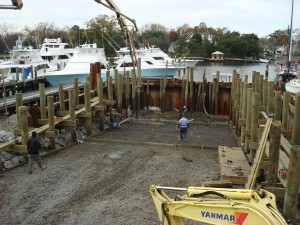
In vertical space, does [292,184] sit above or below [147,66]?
below

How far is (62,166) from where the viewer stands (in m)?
13.1

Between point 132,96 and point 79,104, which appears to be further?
point 132,96

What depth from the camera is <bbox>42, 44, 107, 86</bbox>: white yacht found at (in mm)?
33000

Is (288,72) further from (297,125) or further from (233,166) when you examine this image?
(297,125)

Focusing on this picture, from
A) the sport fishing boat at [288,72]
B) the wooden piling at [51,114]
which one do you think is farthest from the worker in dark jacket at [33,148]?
the sport fishing boat at [288,72]

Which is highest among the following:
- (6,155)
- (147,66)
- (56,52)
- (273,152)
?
(56,52)

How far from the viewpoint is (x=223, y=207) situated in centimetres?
552

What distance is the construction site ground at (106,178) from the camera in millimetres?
9492

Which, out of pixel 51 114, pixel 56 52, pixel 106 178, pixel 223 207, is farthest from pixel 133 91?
pixel 56 52

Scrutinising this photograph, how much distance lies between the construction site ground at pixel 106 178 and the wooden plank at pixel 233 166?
44 centimetres

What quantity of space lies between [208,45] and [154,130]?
74055 millimetres

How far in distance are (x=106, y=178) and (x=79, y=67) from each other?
24861mm

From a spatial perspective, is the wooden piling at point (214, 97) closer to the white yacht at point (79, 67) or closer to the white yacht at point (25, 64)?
the white yacht at point (79, 67)

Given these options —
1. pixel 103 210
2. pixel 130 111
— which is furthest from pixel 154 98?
pixel 103 210
